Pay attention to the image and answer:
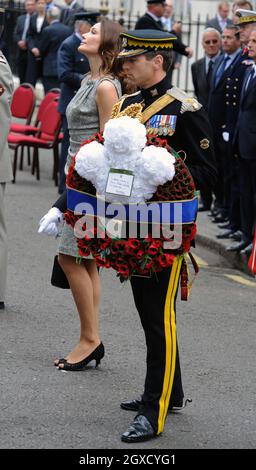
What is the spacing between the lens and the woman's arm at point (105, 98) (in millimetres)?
6906

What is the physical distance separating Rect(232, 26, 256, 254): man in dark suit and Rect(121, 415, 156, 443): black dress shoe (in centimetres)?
536

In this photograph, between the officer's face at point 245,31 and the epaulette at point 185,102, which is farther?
the officer's face at point 245,31

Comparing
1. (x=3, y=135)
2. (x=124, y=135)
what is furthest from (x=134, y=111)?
(x=3, y=135)

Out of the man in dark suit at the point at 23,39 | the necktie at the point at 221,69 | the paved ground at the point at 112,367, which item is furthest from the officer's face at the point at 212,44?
the man in dark suit at the point at 23,39

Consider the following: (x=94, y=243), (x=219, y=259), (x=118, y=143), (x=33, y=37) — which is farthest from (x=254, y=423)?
(x=33, y=37)

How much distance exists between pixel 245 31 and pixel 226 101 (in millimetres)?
881

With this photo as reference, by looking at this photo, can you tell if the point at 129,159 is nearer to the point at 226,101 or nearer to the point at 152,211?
the point at 152,211

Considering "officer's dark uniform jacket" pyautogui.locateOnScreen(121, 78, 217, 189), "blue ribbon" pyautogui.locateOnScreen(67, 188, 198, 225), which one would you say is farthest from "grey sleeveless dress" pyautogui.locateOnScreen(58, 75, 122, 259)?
"blue ribbon" pyautogui.locateOnScreen(67, 188, 198, 225)

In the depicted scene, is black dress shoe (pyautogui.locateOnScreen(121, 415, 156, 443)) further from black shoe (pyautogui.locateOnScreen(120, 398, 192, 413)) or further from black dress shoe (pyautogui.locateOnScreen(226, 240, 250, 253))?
black dress shoe (pyautogui.locateOnScreen(226, 240, 250, 253))

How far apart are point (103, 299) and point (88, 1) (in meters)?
20.8

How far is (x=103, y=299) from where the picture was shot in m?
9.17

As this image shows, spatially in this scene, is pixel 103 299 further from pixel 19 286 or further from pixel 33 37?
pixel 33 37

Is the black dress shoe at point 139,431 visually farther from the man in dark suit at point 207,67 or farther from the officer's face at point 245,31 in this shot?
the man in dark suit at point 207,67

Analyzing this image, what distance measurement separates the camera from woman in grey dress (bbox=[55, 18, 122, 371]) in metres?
6.93
